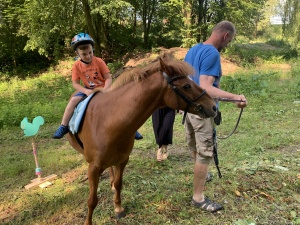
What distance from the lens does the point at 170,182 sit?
385cm

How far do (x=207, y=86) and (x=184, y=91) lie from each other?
1.70ft

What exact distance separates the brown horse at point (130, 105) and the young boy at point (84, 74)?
0.49 m

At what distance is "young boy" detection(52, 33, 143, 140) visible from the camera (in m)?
3.26

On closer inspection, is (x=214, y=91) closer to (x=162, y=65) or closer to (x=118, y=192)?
(x=162, y=65)

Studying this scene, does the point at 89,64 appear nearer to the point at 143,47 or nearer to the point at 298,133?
the point at 298,133

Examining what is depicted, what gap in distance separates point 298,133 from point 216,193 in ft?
10.3

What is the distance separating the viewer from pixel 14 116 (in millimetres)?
7477

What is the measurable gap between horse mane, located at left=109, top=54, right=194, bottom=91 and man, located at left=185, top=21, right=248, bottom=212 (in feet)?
0.95

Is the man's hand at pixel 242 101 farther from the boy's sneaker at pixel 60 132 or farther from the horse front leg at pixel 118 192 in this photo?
the boy's sneaker at pixel 60 132

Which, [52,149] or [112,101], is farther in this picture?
[52,149]

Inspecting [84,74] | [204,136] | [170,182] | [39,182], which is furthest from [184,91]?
[39,182]

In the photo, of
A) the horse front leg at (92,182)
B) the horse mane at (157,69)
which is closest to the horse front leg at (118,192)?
the horse front leg at (92,182)

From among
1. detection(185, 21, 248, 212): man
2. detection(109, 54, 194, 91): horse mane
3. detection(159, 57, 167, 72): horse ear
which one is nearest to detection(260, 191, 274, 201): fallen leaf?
detection(185, 21, 248, 212): man

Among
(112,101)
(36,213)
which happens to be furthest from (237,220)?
(36,213)
